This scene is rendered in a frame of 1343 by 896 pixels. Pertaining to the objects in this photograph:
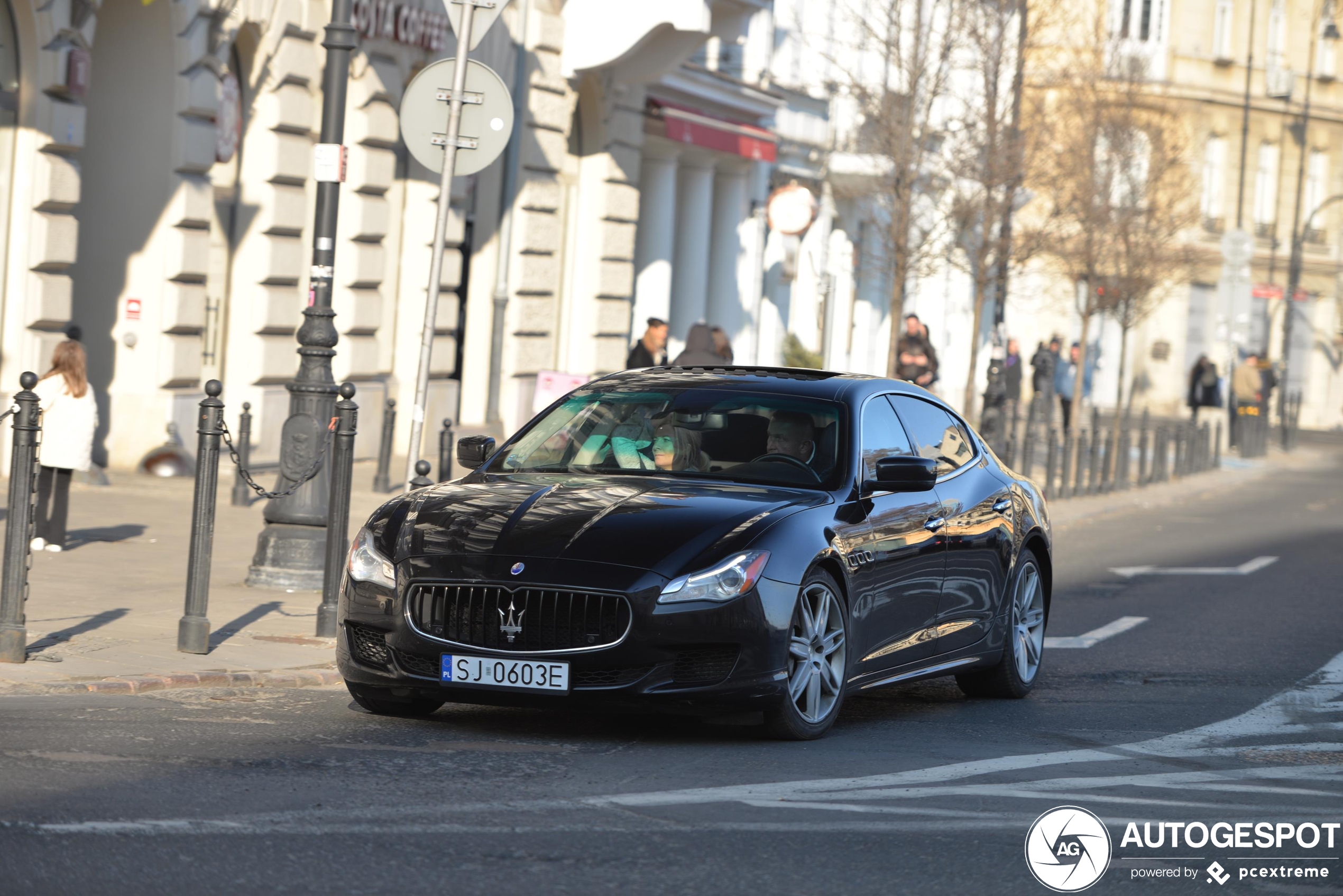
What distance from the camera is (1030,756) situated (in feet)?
25.4

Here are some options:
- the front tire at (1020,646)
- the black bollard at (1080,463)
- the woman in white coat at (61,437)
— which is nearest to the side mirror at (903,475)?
the front tire at (1020,646)

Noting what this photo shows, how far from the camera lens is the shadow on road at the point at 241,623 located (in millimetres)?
9826

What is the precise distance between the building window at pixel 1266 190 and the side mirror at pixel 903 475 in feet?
193

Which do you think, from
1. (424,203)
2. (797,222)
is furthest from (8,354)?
(797,222)

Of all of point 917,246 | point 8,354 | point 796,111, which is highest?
point 796,111

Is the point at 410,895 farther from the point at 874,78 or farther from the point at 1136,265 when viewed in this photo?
the point at 874,78

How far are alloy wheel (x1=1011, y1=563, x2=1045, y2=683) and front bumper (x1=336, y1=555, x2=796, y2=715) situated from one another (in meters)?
2.52

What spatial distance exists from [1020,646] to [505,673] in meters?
3.30

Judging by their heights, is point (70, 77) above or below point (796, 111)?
below

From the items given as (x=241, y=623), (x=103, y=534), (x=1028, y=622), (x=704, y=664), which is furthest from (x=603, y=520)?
(x=103, y=534)

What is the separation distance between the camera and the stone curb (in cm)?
826

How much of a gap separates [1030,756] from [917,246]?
1677 centimetres

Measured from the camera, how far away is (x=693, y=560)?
732 cm

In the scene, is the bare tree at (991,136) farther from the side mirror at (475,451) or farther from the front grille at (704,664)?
the front grille at (704,664)
